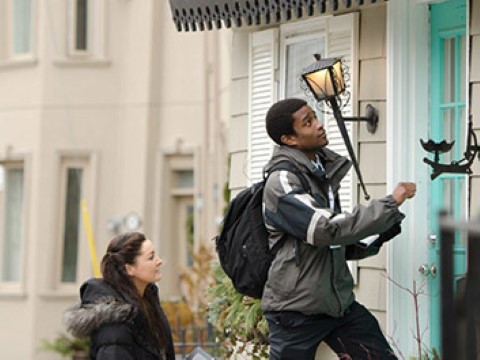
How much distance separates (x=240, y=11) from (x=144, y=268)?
2.20m

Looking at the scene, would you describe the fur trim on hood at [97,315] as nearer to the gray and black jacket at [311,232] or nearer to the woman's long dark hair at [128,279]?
the woman's long dark hair at [128,279]

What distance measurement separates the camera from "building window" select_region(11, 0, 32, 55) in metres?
23.0

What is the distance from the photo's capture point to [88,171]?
22.6 m

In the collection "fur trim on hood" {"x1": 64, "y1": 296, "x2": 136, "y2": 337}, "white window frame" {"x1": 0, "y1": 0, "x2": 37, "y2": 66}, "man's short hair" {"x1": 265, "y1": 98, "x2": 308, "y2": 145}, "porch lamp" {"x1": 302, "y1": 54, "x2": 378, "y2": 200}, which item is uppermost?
"white window frame" {"x1": 0, "y1": 0, "x2": 37, "y2": 66}

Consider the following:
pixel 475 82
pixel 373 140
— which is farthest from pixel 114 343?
pixel 475 82

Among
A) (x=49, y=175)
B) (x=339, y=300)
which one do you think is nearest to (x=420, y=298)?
(x=339, y=300)

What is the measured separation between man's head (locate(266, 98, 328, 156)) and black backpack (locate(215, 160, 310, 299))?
0.14 m

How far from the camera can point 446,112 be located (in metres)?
8.44

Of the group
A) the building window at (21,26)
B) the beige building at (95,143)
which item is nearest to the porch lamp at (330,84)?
the beige building at (95,143)

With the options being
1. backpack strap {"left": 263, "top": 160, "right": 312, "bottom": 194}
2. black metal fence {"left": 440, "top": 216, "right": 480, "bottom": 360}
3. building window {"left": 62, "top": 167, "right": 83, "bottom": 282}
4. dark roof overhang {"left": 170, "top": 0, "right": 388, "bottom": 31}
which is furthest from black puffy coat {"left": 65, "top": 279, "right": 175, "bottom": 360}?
building window {"left": 62, "top": 167, "right": 83, "bottom": 282}

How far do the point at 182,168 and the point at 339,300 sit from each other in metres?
15.1

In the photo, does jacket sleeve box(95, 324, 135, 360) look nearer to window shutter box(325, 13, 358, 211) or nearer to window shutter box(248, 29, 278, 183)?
window shutter box(325, 13, 358, 211)

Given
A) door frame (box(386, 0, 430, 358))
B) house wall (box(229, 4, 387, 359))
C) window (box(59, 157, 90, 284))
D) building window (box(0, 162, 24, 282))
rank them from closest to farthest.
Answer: door frame (box(386, 0, 430, 358)), house wall (box(229, 4, 387, 359)), window (box(59, 157, 90, 284)), building window (box(0, 162, 24, 282))

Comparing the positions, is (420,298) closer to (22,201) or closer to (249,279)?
(249,279)
